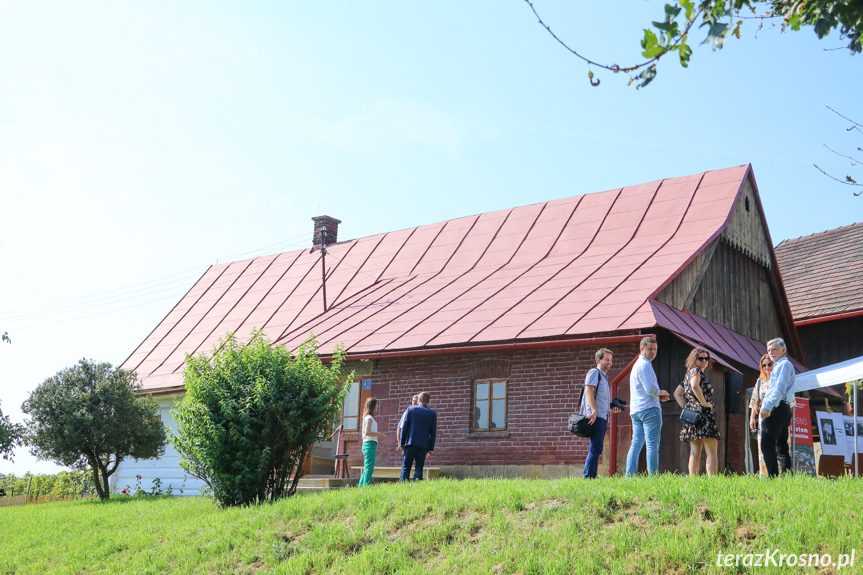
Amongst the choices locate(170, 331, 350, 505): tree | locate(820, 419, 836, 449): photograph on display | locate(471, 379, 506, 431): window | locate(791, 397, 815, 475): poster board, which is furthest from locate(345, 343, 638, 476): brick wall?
locate(170, 331, 350, 505): tree

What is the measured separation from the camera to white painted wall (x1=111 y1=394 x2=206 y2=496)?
2050 cm

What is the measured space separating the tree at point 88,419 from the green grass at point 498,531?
6.48 m

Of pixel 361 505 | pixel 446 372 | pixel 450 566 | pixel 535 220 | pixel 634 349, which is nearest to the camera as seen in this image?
pixel 450 566

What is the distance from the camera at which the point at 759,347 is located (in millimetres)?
18734

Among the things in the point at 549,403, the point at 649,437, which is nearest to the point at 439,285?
the point at 549,403

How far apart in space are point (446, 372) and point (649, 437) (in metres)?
6.41

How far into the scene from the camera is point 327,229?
88.2 feet

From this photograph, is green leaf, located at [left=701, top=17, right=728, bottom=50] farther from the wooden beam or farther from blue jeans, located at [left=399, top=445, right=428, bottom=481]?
the wooden beam

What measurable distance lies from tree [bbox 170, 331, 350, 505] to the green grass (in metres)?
0.68

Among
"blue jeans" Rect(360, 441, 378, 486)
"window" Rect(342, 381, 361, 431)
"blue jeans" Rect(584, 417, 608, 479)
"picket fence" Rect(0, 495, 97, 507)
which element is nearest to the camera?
"blue jeans" Rect(584, 417, 608, 479)

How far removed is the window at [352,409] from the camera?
17.7m

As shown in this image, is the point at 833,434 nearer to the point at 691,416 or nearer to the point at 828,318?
the point at 691,416

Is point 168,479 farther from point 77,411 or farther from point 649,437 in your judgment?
point 649,437

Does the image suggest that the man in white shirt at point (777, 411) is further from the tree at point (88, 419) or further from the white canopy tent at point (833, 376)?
the tree at point (88, 419)
